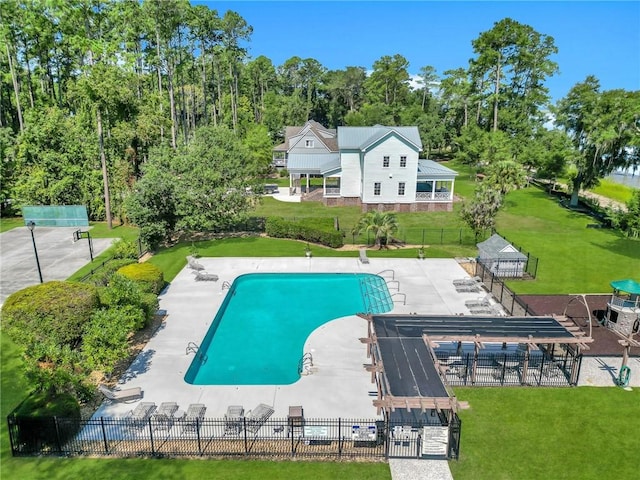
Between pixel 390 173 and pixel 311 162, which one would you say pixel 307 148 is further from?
pixel 390 173

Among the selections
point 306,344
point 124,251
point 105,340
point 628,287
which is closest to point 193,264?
point 124,251

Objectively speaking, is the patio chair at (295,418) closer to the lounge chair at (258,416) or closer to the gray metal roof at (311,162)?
the lounge chair at (258,416)

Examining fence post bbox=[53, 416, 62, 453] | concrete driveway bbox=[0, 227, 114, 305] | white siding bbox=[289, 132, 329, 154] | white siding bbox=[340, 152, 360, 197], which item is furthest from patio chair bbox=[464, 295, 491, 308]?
white siding bbox=[289, 132, 329, 154]

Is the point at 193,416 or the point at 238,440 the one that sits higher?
the point at 193,416

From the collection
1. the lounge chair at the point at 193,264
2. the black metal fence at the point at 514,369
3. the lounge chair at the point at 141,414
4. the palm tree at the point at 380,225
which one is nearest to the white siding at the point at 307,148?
the palm tree at the point at 380,225

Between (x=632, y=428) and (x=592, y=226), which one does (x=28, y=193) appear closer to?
(x=632, y=428)

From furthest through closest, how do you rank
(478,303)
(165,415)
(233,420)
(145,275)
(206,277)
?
(206,277) < (145,275) < (478,303) < (165,415) < (233,420)

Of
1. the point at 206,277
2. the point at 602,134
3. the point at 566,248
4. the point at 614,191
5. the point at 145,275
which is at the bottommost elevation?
the point at 206,277
